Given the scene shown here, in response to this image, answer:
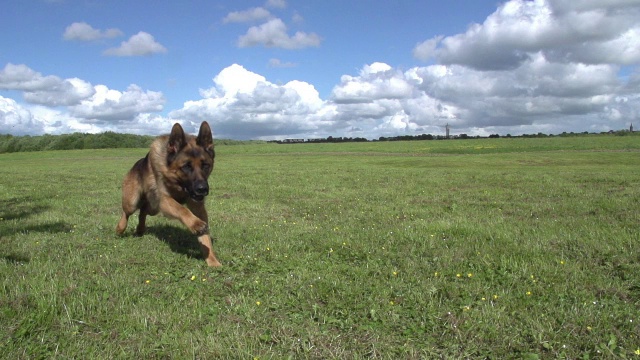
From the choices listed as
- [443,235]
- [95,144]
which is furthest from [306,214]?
[95,144]

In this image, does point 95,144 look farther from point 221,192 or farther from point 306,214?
point 306,214

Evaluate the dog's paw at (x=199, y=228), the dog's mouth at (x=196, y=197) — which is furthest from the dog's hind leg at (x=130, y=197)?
the dog's paw at (x=199, y=228)

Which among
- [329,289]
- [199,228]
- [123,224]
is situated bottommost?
[329,289]

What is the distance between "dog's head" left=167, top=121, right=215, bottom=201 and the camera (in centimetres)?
691

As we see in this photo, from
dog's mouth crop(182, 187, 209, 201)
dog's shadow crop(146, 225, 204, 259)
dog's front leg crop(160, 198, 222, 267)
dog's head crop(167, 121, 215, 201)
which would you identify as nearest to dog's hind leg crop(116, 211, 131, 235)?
dog's shadow crop(146, 225, 204, 259)

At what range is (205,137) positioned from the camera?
731cm

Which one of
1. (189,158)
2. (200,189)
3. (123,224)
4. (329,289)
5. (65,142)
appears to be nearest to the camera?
(329,289)

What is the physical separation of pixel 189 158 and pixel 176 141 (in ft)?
1.27

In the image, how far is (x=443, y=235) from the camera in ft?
26.6

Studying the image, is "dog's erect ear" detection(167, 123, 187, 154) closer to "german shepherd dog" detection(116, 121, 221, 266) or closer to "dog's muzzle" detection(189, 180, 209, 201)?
"german shepherd dog" detection(116, 121, 221, 266)

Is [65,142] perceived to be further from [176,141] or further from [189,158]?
[189,158]

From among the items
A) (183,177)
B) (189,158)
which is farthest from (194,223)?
(189,158)

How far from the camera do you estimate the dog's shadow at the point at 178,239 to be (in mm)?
7470

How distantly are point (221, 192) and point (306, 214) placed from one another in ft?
22.7
